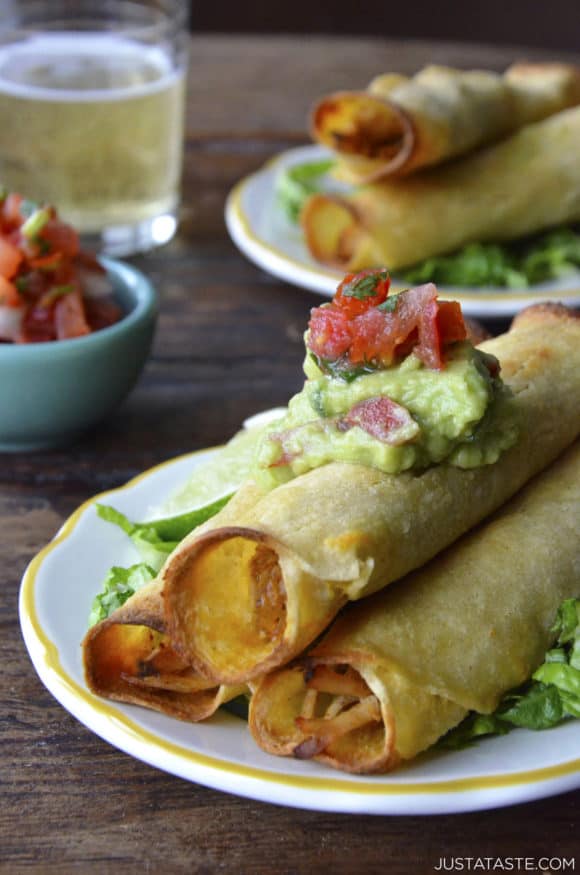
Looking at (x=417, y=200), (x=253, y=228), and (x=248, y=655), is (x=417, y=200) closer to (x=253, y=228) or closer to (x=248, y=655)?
(x=253, y=228)

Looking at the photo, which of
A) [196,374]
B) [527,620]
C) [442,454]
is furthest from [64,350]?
[527,620]

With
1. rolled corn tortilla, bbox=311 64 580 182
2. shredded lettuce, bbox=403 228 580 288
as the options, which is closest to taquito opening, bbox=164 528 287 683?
shredded lettuce, bbox=403 228 580 288

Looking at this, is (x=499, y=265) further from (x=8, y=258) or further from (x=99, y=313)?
(x=8, y=258)

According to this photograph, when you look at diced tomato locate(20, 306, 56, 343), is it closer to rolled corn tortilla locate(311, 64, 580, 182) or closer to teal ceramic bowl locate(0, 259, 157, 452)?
teal ceramic bowl locate(0, 259, 157, 452)

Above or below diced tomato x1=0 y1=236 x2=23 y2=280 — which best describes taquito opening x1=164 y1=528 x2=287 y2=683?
above

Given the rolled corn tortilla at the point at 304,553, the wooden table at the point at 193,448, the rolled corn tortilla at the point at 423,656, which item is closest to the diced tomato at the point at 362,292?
the rolled corn tortilla at the point at 304,553

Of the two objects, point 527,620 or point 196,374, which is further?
point 196,374

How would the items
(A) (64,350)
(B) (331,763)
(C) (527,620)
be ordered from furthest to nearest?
(A) (64,350), (C) (527,620), (B) (331,763)
